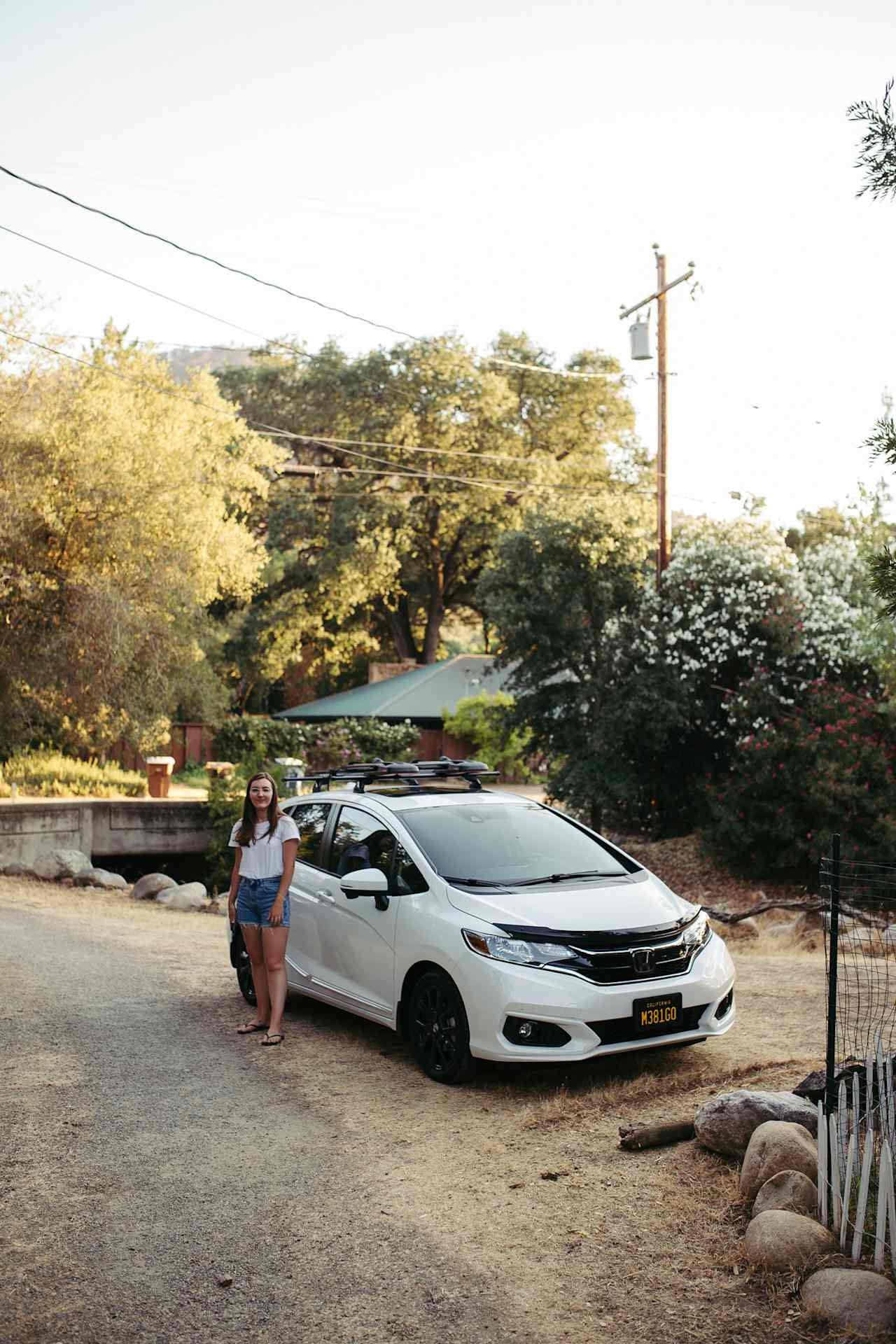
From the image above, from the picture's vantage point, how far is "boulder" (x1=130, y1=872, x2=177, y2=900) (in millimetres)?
19281

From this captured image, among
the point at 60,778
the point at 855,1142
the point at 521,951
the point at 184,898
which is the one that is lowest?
the point at 184,898

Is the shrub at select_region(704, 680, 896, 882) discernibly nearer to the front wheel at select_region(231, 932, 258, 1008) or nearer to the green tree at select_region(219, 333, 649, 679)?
the front wheel at select_region(231, 932, 258, 1008)

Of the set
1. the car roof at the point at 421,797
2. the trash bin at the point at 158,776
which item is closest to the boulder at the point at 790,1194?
the car roof at the point at 421,797

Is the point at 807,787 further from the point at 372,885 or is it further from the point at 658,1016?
the point at 658,1016

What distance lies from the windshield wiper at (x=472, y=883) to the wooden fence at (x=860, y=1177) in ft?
8.70

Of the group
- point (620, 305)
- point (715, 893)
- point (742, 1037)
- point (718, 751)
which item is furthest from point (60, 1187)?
point (620, 305)

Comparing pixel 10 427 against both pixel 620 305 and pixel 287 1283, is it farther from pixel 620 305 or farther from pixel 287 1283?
pixel 287 1283

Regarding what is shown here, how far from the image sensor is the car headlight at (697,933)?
24.1ft

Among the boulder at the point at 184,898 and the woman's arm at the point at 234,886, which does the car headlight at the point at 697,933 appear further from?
the boulder at the point at 184,898

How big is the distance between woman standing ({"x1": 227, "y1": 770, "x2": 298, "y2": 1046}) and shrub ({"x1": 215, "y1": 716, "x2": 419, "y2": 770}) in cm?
1944

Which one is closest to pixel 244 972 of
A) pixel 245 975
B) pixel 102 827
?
pixel 245 975

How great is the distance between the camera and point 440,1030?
24.1 ft

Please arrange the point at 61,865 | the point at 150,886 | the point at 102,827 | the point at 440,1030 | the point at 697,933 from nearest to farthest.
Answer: the point at 440,1030 → the point at 697,933 → the point at 150,886 → the point at 61,865 → the point at 102,827

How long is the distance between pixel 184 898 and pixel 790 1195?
48.3ft
